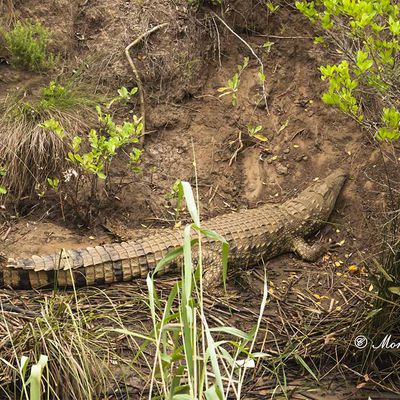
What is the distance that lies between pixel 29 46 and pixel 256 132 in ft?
6.69

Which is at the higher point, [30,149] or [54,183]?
[30,149]

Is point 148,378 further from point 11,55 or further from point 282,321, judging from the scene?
point 11,55

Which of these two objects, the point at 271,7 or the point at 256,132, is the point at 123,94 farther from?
the point at 271,7

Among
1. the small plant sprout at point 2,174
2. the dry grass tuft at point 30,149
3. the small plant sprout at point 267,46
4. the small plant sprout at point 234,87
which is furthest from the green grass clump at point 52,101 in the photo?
the small plant sprout at point 267,46

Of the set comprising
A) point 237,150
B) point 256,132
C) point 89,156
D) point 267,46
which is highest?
point 267,46

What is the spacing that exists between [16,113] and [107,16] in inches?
58.3

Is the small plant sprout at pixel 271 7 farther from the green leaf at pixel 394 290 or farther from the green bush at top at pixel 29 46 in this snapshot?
the green leaf at pixel 394 290

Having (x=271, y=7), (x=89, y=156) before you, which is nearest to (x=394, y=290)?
(x=89, y=156)

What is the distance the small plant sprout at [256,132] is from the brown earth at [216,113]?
0.05 metres

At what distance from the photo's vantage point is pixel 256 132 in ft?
20.3

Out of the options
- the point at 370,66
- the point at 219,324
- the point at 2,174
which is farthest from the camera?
the point at 2,174

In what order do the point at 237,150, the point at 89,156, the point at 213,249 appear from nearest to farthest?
the point at 89,156
the point at 213,249
the point at 237,150

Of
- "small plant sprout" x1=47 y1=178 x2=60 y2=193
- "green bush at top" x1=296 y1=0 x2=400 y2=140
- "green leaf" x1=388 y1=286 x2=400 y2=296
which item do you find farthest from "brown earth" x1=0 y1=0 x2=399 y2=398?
"green leaf" x1=388 y1=286 x2=400 y2=296

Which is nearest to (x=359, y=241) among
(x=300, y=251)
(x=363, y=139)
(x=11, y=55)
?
(x=300, y=251)
